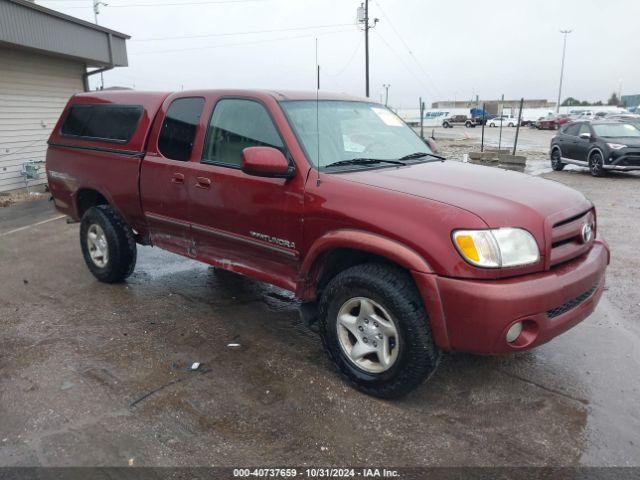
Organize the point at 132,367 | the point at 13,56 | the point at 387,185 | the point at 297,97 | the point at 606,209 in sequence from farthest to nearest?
the point at 13,56 → the point at 606,209 → the point at 297,97 → the point at 132,367 → the point at 387,185

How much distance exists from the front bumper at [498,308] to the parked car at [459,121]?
5524 cm

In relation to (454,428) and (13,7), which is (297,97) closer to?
(454,428)

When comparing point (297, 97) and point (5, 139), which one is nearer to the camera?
point (297, 97)

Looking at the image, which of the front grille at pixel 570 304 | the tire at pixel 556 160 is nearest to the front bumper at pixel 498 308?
the front grille at pixel 570 304

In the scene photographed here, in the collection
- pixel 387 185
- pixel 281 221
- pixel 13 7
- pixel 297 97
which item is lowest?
pixel 281 221

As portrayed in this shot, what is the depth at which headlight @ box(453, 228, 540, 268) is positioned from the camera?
109 inches

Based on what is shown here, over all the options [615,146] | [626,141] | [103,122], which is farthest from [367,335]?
[626,141]

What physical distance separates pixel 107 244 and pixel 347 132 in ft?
9.06

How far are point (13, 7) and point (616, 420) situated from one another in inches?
484

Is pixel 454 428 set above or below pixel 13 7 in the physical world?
below

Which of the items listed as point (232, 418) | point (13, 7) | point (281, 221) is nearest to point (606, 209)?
point (281, 221)

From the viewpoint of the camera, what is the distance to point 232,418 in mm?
3098

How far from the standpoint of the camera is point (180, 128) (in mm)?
4438

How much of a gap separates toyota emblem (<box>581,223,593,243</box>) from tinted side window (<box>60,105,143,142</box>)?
379 cm
